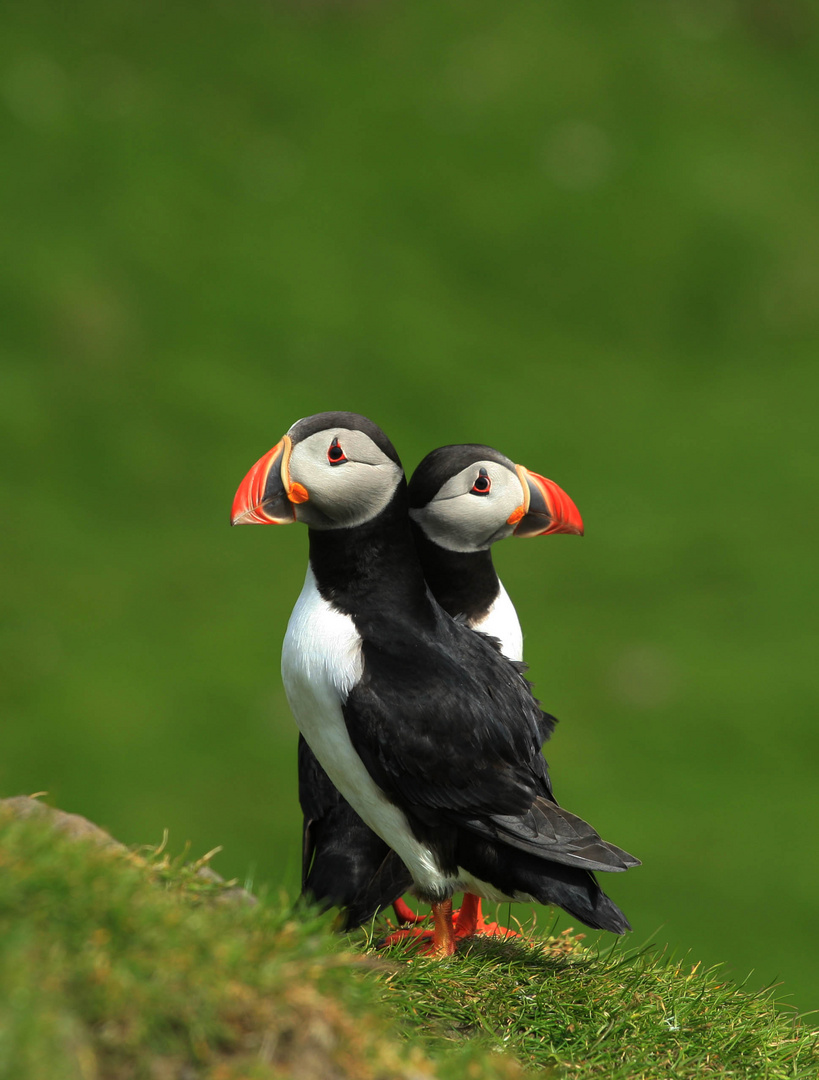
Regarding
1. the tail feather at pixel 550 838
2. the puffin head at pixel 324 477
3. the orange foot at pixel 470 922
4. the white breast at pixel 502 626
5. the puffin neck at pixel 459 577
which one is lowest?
the orange foot at pixel 470 922

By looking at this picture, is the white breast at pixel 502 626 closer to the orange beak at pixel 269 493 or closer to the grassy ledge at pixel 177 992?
the orange beak at pixel 269 493

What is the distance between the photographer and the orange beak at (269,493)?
12.5ft

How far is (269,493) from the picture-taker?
3.87 m

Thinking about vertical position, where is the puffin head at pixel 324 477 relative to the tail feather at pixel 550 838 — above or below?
above

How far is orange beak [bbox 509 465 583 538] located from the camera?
181 inches

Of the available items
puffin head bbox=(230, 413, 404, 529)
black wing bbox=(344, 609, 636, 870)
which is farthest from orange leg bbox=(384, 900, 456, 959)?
puffin head bbox=(230, 413, 404, 529)

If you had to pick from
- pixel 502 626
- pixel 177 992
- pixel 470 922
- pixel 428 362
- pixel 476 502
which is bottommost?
pixel 470 922

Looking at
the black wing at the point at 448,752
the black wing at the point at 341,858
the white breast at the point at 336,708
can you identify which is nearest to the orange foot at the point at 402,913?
the black wing at the point at 341,858

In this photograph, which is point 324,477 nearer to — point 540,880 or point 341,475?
point 341,475

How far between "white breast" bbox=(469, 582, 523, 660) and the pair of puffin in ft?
1.22

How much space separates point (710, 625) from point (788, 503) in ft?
6.11

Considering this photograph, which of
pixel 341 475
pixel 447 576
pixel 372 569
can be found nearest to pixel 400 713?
pixel 372 569

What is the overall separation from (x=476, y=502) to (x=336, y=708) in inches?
39.1

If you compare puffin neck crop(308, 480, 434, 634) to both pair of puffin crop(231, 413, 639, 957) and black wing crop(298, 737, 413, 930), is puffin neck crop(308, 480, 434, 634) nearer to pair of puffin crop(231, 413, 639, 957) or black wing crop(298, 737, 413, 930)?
pair of puffin crop(231, 413, 639, 957)
